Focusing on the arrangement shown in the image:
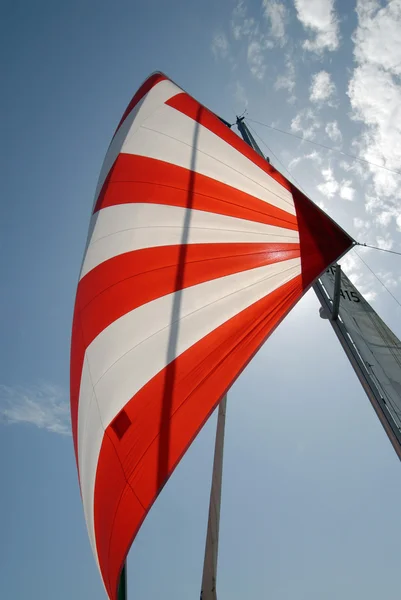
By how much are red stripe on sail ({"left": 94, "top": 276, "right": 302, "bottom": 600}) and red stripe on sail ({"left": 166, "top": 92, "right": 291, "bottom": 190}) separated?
3.91 feet

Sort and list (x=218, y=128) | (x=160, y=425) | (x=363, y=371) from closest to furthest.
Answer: (x=160, y=425)
(x=218, y=128)
(x=363, y=371)

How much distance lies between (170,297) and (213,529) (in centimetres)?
117

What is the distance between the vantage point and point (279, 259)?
92.1 inches

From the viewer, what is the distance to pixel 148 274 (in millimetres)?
2328

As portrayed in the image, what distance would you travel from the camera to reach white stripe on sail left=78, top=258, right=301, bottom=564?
194 centimetres

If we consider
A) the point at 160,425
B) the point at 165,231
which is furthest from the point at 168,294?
the point at 160,425

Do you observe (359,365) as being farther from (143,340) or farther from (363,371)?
(143,340)

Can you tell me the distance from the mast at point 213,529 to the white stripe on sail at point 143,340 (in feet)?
1.94

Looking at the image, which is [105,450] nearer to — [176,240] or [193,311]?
[193,311]

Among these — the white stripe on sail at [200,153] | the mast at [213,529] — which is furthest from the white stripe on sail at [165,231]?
the mast at [213,529]

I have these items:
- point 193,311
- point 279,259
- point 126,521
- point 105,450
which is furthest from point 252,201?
point 126,521

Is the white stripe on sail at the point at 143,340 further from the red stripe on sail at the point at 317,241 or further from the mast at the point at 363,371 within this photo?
the mast at the point at 363,371

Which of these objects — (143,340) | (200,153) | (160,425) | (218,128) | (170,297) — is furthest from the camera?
(218,128)

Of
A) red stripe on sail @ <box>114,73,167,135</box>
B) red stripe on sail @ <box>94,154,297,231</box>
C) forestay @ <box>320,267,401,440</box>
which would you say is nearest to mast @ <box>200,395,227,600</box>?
red stripe on sail @ <box>94,154,297,231</box>
